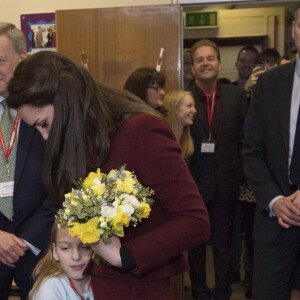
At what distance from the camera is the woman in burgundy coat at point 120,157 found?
1450mm

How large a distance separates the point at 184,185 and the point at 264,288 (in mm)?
1436

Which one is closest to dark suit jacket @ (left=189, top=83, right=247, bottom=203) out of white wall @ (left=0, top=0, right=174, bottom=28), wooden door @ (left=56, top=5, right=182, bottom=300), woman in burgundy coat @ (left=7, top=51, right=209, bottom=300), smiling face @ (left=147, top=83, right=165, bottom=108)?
smiling face @ (left=147, top=83, right=165, bottom=108)

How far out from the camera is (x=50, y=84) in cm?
152

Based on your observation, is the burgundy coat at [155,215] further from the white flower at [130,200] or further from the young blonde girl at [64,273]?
the young blonde girl at [64,273]

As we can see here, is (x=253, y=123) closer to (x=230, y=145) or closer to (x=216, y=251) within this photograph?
(x=230, y=145)

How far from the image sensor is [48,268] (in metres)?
2.16

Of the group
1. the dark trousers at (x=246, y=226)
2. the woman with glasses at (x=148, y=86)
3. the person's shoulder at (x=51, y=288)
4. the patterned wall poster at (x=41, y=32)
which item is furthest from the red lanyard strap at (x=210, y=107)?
the person's shoulder at (x=51, y=288)


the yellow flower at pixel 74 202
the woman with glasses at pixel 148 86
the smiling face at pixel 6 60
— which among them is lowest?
the yellow flower at pixel 74 202

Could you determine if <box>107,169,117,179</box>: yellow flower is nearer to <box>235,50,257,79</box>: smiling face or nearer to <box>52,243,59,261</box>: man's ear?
<box>52,243,59,261</box>: man's ear

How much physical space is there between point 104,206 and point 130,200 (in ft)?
0.22

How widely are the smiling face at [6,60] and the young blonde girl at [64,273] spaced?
73cm

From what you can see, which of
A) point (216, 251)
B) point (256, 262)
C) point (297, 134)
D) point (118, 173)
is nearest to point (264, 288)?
point (256, 262)

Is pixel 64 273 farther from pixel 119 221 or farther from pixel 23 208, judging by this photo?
pixel 119 221

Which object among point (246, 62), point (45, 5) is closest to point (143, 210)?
point (246, 62)
